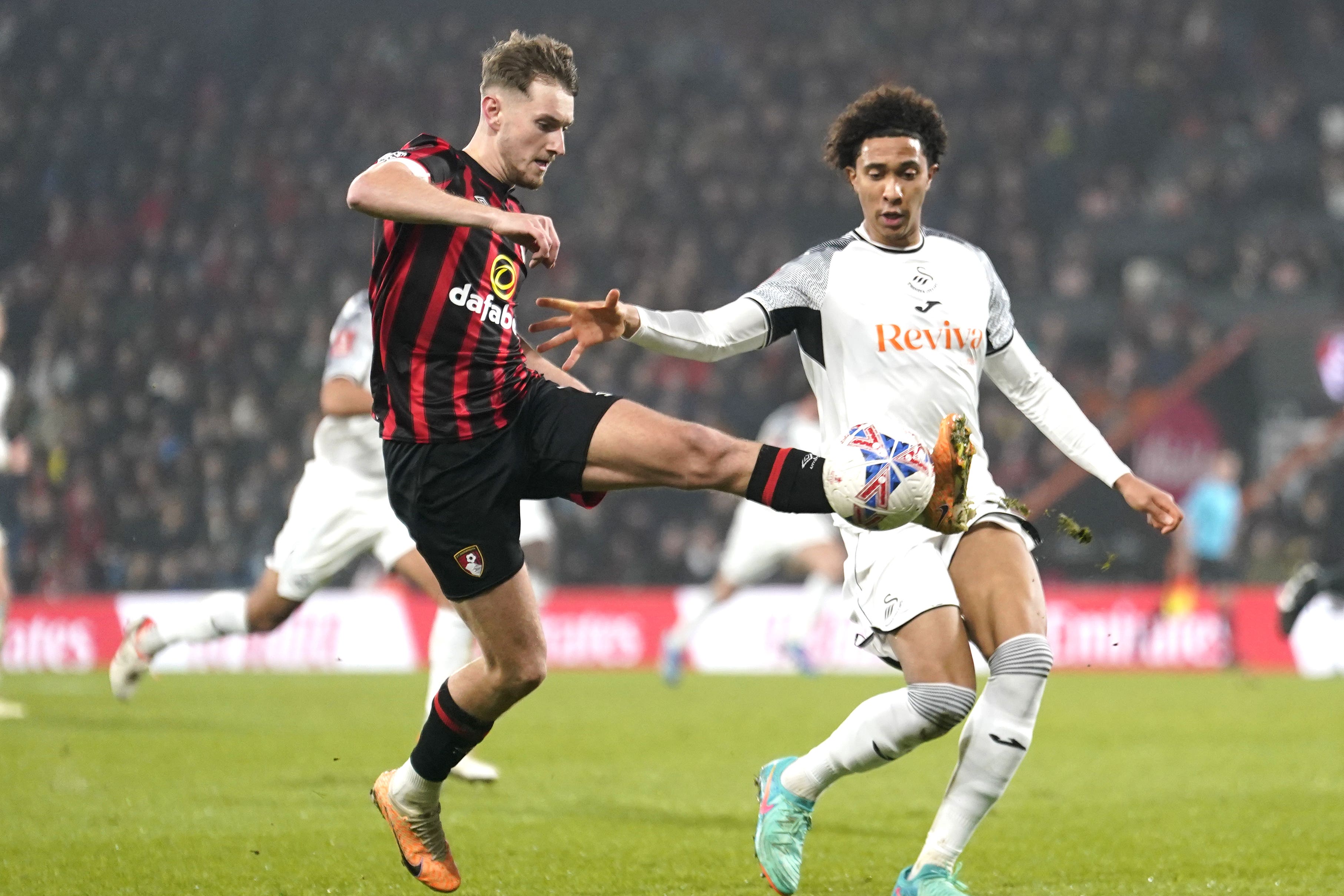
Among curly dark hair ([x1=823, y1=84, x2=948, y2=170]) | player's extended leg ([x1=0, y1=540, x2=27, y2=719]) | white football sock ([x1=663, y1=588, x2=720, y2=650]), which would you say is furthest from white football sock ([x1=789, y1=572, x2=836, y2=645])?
curly dark hair ([x1=823, y1=84, x2=948, y2=170])

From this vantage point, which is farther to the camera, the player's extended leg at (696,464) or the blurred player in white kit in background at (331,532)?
the blurred player in white kit in background at (331,532)

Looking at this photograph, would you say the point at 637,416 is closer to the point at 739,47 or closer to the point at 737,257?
the point at 737,257

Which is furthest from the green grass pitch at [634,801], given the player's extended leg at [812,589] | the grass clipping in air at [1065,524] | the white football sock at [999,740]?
the player's extended leg at [812,589]

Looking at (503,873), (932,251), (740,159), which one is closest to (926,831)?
(503,873)

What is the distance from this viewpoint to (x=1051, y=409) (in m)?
5.26

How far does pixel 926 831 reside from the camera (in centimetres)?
640

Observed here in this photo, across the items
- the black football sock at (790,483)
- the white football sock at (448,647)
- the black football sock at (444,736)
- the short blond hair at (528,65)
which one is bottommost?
the white football sock at (448,647)

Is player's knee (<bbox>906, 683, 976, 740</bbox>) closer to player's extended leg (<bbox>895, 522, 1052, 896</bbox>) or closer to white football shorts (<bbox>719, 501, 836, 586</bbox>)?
player's extended leg (<bbox>895, 522, 1052, 896</bbox>)

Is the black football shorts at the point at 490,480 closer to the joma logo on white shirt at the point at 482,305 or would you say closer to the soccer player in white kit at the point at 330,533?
the joma logo on white shirt at the point at 482,305

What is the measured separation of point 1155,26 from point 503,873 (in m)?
21.1

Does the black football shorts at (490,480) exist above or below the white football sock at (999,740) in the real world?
above

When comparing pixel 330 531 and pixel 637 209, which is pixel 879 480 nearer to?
pixel 330 531

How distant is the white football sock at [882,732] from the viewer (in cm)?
468

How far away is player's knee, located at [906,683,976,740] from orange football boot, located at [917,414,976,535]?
540mm
